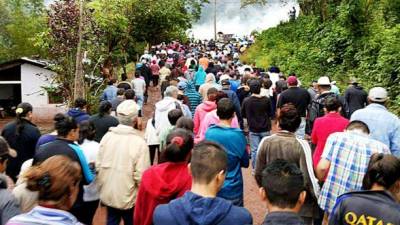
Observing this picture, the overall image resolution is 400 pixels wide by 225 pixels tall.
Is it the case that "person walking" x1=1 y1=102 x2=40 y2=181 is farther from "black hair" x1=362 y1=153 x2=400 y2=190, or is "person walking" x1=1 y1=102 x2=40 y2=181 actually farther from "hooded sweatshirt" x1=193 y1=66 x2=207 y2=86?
"hooded sweatshirt" x1=193 y1=66 x2=207 y2=86

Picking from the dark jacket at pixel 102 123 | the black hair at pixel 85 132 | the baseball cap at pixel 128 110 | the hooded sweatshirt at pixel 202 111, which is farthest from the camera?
the hooded sweatshirt at pixel 202 111

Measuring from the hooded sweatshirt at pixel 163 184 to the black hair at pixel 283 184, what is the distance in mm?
1328

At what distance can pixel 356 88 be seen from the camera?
10711 millimetres

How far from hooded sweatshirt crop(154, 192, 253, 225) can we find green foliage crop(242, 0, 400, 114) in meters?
10.8

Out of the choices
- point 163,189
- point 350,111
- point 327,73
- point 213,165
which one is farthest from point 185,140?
point 327,73

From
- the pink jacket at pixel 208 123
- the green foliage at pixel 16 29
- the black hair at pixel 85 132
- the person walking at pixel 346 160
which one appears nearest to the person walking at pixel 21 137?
the black hair at pixel 85 132

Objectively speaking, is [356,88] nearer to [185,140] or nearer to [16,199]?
[185,140]

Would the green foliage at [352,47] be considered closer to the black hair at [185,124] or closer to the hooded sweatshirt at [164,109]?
the hooded sweatshirt at [164,109]

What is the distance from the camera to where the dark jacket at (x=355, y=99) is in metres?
10.6

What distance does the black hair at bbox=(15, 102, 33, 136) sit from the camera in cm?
693

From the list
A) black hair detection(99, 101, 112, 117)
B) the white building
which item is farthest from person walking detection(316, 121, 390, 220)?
the white building

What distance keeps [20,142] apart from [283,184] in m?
4.79

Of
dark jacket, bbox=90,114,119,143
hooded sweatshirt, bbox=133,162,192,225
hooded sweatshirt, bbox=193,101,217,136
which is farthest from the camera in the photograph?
hooded sweatshirt, bbox=193,101,217,136

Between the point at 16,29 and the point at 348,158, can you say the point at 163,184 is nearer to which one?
the point at 348,158
